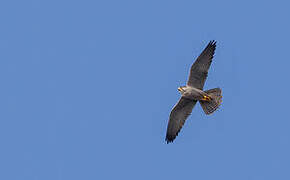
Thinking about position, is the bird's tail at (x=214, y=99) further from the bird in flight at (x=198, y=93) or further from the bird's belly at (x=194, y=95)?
the bird's belly at (x=194, y=95)

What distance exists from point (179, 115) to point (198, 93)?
49.2 inches

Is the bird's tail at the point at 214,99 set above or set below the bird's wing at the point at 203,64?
below

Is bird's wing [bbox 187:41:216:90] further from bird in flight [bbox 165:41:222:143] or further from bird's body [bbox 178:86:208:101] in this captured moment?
bird's body [bbox 178:86:208:101]

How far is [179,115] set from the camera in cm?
2416

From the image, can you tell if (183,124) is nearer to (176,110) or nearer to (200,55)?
(176,110)

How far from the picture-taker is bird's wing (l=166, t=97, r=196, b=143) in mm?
23984

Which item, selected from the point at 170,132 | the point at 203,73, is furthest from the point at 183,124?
the point at 203,73

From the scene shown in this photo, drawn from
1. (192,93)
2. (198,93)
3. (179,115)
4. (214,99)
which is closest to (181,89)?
(192,93)

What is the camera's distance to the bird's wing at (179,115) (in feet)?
78.7

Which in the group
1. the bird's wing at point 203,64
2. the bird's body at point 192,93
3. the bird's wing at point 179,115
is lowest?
the bird's wing at point 179,115

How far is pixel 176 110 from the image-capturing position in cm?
2406

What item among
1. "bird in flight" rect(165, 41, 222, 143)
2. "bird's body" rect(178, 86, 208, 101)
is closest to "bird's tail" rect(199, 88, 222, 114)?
"bird in flight" rect(165, 41, 222, 143)

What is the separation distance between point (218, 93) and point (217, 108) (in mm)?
502

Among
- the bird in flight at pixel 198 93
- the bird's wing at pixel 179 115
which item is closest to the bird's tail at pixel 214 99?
the bird in flight at pixel 198 93
